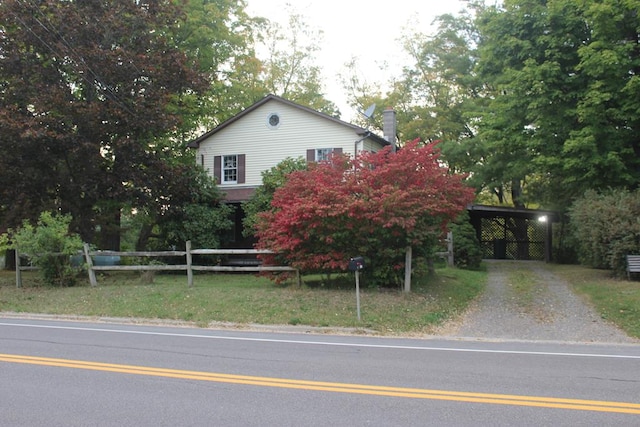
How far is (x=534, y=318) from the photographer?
1308 cm

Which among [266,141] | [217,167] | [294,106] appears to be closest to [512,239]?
[294,106]

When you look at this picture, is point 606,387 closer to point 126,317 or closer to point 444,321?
point 444,321

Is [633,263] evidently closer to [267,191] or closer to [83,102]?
[267,191]

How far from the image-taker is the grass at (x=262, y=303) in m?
12.6

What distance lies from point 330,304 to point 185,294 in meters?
4.38

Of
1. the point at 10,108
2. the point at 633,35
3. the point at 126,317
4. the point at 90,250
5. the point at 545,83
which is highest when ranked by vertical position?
the point at 633,35

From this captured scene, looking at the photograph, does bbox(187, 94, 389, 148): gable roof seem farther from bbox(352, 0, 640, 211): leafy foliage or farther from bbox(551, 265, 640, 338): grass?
bbox(551, 265, 640, 338): grass

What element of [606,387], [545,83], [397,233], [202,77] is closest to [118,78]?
[202,77]

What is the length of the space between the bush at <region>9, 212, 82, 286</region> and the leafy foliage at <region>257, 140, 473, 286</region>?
23.1 feet

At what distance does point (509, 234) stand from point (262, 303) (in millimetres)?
22134

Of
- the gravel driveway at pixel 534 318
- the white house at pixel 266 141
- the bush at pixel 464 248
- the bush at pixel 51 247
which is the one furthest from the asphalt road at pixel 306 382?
the white house at pixel 266 141

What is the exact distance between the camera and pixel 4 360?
7945 millimetres

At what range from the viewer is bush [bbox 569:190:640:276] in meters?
16.2

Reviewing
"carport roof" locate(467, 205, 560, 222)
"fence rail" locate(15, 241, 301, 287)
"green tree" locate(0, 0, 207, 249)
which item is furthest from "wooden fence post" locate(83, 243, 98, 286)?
"carport roof" locate(467, 205, 560, 222)
